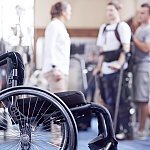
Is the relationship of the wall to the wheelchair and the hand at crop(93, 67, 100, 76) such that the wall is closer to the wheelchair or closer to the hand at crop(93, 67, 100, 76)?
the hand at crop(93, 67, 100, 76)

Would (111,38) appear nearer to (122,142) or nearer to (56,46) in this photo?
(56,46)

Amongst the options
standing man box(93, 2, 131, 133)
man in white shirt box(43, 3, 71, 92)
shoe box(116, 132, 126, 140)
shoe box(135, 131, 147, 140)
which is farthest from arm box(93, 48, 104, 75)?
shoe box(135, 131, 147, 140)

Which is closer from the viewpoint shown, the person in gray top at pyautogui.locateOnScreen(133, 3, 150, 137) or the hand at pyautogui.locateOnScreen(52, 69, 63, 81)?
the hand at pyautogui.locateOnScreen(52, 69, 63, 81)

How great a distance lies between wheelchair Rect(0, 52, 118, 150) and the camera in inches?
79.9

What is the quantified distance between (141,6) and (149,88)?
880 mm

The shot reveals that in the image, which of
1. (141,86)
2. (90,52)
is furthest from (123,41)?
(141,86)

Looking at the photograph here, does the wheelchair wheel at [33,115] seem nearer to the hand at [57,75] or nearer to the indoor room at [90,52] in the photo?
the indoor room at [90,52]

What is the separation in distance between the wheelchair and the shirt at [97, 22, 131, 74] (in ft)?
4.30

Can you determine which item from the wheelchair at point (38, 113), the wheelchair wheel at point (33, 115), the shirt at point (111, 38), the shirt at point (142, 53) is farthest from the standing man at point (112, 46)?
the wheelchair wheel at point (33, 115)

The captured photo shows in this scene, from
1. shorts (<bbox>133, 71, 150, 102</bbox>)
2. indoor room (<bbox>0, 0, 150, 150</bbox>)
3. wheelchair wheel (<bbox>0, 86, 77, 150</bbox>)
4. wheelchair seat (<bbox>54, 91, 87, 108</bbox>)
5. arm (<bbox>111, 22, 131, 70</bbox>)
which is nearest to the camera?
wheelchair wheel (<bbox>0, 86, 77, 150</bbox>)

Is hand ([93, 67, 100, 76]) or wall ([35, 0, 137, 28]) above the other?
wall ([35, 0, 137, 28])

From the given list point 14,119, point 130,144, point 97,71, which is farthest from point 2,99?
point 130,144

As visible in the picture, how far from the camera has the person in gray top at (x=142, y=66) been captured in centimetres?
362

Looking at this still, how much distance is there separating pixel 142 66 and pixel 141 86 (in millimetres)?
218
